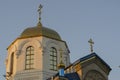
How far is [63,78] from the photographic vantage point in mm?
20047

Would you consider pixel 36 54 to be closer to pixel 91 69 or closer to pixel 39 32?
pixel 39 32

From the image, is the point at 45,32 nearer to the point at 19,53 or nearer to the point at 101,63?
the point at 19,53

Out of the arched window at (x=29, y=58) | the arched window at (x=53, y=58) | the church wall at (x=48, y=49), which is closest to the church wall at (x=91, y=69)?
the church wall at (x=48, y=49)

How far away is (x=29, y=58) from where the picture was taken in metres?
26.5

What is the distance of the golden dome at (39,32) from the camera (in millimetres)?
27266

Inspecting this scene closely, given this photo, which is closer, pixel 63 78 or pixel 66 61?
pixel 63 78

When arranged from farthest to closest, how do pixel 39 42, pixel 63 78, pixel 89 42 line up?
pixel 39 42 → pixel 89 42 → pixel 63 78

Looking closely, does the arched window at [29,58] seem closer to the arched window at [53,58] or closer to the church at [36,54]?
the church at [36,54]

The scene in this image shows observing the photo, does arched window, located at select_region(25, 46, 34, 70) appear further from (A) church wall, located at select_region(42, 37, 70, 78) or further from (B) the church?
(A) church wall, located at select_region(42, 37, 70, 78)

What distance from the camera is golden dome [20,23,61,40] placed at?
89.5ft

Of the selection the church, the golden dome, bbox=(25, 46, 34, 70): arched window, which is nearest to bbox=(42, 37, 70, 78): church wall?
the church

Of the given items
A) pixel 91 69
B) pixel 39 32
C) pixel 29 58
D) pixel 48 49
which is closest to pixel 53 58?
pixel 48 49

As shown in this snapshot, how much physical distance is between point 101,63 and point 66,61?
17.0 ft

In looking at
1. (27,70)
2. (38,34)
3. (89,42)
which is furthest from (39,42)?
(89,42)
